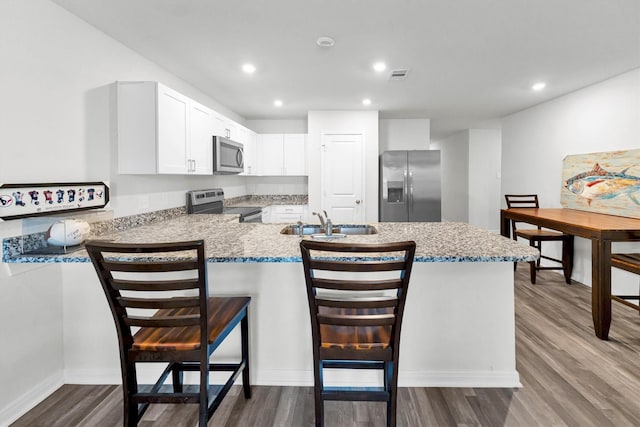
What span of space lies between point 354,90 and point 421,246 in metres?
2.85

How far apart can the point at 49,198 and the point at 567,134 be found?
5.44m

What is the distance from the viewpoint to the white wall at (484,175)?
25.7ft

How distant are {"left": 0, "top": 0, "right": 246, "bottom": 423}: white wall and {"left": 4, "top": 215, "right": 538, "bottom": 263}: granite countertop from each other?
332 mm

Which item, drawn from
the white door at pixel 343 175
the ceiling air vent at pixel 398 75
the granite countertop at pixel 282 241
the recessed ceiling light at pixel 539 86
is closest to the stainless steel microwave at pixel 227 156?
the granite countertop at pixel 282 241

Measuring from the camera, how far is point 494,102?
5.00 meters

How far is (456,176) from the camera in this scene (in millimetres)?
8578

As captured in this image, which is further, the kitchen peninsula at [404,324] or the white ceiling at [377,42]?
the white ceiling at [377,42]

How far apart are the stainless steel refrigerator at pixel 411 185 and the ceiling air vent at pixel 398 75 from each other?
5.81ft

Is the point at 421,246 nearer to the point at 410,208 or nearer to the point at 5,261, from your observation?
the point at 5,261

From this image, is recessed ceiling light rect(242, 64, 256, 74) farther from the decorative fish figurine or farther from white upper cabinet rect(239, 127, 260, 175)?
the decorative fish figurine

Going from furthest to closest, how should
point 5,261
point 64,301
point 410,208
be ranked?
point 410,208 < point 64,301 < point 5,261

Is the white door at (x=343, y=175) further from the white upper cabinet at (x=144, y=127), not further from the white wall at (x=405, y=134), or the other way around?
the white upper cabinet at (x=144, y=127)

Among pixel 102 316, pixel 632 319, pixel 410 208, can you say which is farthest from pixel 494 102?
pixel 102 316

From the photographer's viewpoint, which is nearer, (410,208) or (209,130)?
(209,130)
